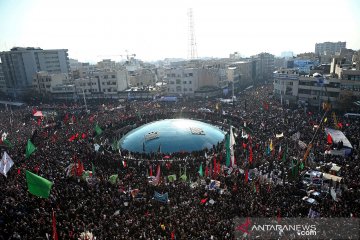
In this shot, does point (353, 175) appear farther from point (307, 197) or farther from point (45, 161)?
point (45, 161)

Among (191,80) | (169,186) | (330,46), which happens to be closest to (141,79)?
(191,80)

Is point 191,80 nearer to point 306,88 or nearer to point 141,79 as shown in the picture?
point 141,79

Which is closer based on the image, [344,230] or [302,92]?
[344,230]

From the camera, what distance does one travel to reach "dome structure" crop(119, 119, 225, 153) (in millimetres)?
35812

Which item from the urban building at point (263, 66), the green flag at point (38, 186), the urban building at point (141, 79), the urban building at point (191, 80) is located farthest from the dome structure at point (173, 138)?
the urban building at point (263, 66)

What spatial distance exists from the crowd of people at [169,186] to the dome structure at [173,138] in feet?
5.79

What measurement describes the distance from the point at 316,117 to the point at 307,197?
26.8 metres

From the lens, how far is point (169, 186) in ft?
81.4

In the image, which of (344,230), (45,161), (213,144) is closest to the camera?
(344,230)

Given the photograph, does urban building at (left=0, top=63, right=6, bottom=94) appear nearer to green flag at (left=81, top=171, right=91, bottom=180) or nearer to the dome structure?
the dome structure

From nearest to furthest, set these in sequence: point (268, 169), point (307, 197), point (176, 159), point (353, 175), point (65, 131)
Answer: point (307, 197) → point (353, 175) → point (268, 169) → point (176, 159) → point (65, 131)

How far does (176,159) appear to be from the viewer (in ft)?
108

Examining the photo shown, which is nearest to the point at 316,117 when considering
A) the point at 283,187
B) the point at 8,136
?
the point at 283,187

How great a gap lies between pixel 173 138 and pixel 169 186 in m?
12.8
